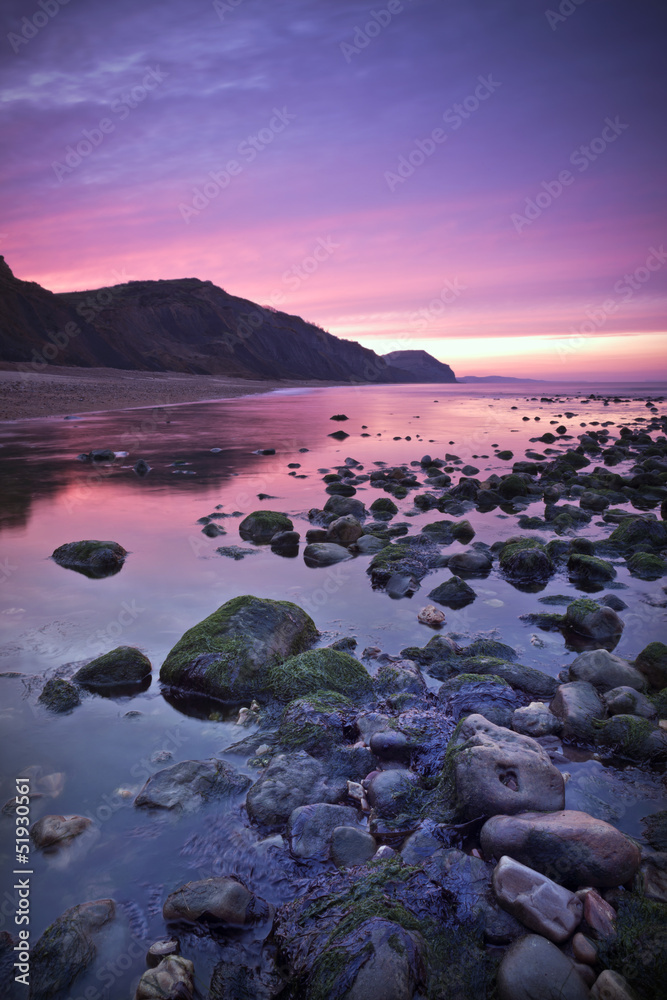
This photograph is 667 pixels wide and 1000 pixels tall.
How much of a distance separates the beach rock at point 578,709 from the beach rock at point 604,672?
306 millimetres

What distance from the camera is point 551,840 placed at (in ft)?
9.87

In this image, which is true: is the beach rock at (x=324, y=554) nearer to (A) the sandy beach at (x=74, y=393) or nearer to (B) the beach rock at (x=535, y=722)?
(B) the beach rock at (x=535, y=722)

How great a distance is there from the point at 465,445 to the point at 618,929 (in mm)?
22473

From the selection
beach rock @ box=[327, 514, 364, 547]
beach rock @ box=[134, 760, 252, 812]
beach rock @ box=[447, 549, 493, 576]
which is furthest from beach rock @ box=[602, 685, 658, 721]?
beach rock @ box=[327, 514, 364, 547]

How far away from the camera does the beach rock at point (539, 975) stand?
2391 millimetres

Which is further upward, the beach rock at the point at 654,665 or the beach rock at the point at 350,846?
the beach rock at the point at 654,665

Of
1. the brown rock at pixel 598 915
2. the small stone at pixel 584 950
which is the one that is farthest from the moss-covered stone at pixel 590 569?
the small stone at pixel 584 950

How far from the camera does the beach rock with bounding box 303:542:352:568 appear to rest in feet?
28.4

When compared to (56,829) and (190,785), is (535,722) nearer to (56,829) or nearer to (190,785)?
(190,785)

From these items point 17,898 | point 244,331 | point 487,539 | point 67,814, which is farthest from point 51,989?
point 244,331

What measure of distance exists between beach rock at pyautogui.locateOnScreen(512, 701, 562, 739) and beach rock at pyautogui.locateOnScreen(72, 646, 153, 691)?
11.0 feet

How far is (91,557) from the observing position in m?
8.23

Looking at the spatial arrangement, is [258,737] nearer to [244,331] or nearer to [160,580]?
[160,580]

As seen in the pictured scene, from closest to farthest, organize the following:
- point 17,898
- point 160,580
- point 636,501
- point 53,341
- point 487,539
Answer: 1. point 17,898
2. point 160,580
3. point 487,539
4. point 636,501
5. point 53,341
